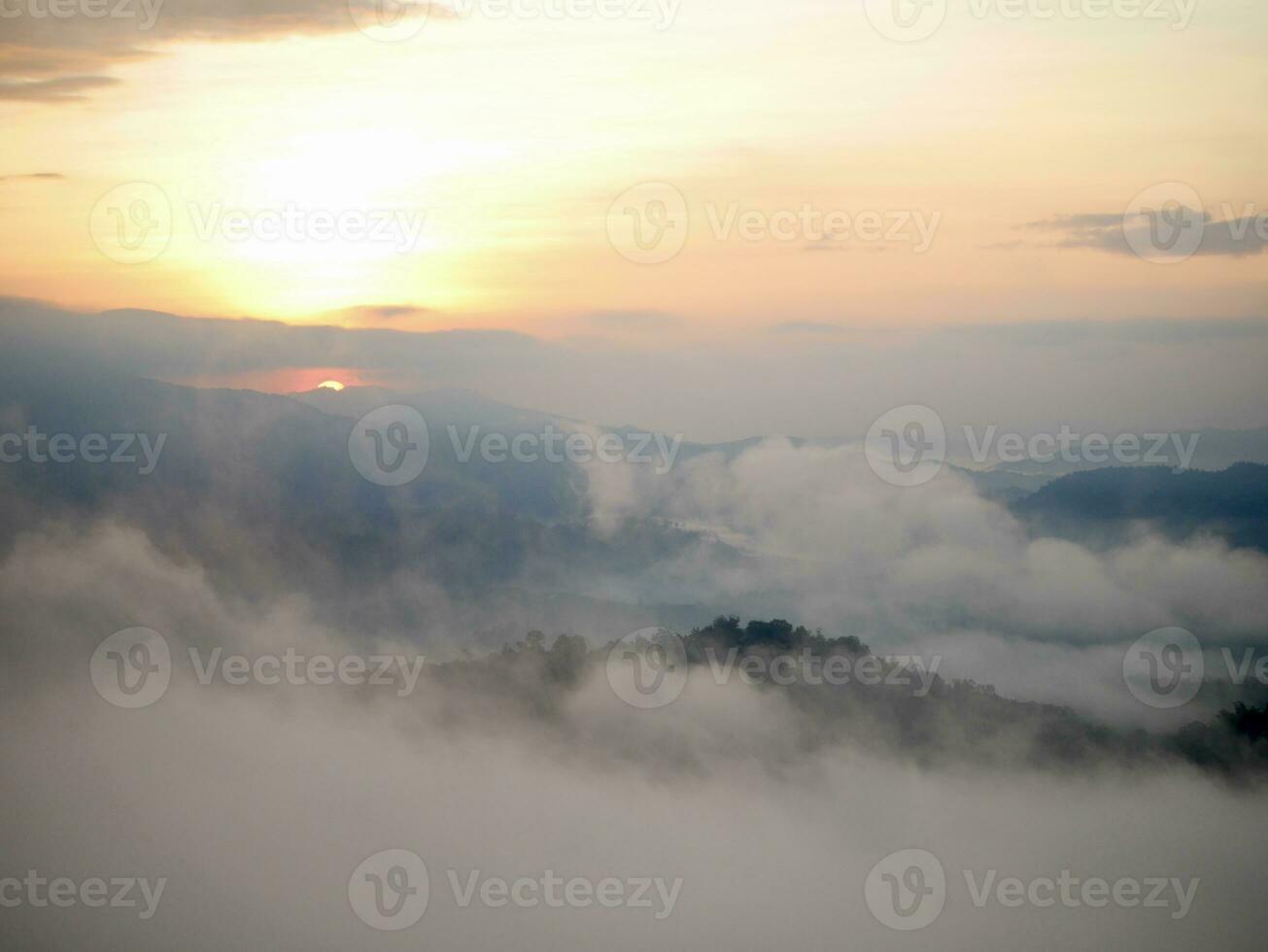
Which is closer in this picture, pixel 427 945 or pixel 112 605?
pixel 427 945

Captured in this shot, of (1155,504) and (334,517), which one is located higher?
(1155,504)

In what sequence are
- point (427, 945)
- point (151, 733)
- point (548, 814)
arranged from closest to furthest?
1. point (427, 945)
2. point (151, 733)
3. point (548, 814)

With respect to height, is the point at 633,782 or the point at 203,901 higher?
the point at 633,782

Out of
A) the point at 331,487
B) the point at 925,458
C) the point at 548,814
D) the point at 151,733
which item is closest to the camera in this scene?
the point at 925,458

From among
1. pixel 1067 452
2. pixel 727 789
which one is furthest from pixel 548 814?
pixel 1067 452

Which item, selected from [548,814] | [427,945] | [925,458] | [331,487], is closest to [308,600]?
[331,487]

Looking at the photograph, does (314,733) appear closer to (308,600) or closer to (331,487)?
(308,600)

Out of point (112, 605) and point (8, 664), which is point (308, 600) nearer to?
point (112, 605)

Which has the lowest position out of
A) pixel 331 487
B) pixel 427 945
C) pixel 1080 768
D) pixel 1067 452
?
pixel 427 945
